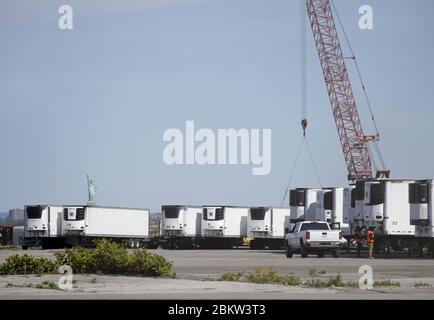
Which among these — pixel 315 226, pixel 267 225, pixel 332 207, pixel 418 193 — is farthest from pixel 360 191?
pixel 267 225

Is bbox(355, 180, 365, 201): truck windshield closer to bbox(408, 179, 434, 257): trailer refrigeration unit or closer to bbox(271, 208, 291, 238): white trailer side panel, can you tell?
bbox(408, 179, 434, 257): trailer refrigeration unit

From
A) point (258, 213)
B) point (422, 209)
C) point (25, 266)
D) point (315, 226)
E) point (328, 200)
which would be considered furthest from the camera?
point (258, 213)

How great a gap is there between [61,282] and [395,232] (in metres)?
33.3

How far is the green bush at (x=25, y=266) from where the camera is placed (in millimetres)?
28422

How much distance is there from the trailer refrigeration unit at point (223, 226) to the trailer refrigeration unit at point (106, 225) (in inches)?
207

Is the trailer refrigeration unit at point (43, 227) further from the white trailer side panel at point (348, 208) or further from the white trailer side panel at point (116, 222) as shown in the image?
the white trailer side panel at point (348, 208)

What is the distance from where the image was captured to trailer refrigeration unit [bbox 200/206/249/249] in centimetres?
7600

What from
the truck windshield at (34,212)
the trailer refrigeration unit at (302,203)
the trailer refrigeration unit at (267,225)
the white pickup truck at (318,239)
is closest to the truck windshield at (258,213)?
the trailer refrigeration unit at (267,225)

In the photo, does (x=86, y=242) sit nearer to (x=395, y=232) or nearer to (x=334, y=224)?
(x=334, y=224)

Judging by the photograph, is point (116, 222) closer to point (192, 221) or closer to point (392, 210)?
point (192, 221)

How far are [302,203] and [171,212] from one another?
591 inches

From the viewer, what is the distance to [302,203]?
6538cm

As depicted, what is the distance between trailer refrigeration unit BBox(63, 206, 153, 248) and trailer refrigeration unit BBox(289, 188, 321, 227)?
50.1 ft

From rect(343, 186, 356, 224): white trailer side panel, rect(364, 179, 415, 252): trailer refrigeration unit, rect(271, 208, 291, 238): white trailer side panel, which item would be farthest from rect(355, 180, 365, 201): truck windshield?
rect(271, 208, 291, 238): white trailer side panel
